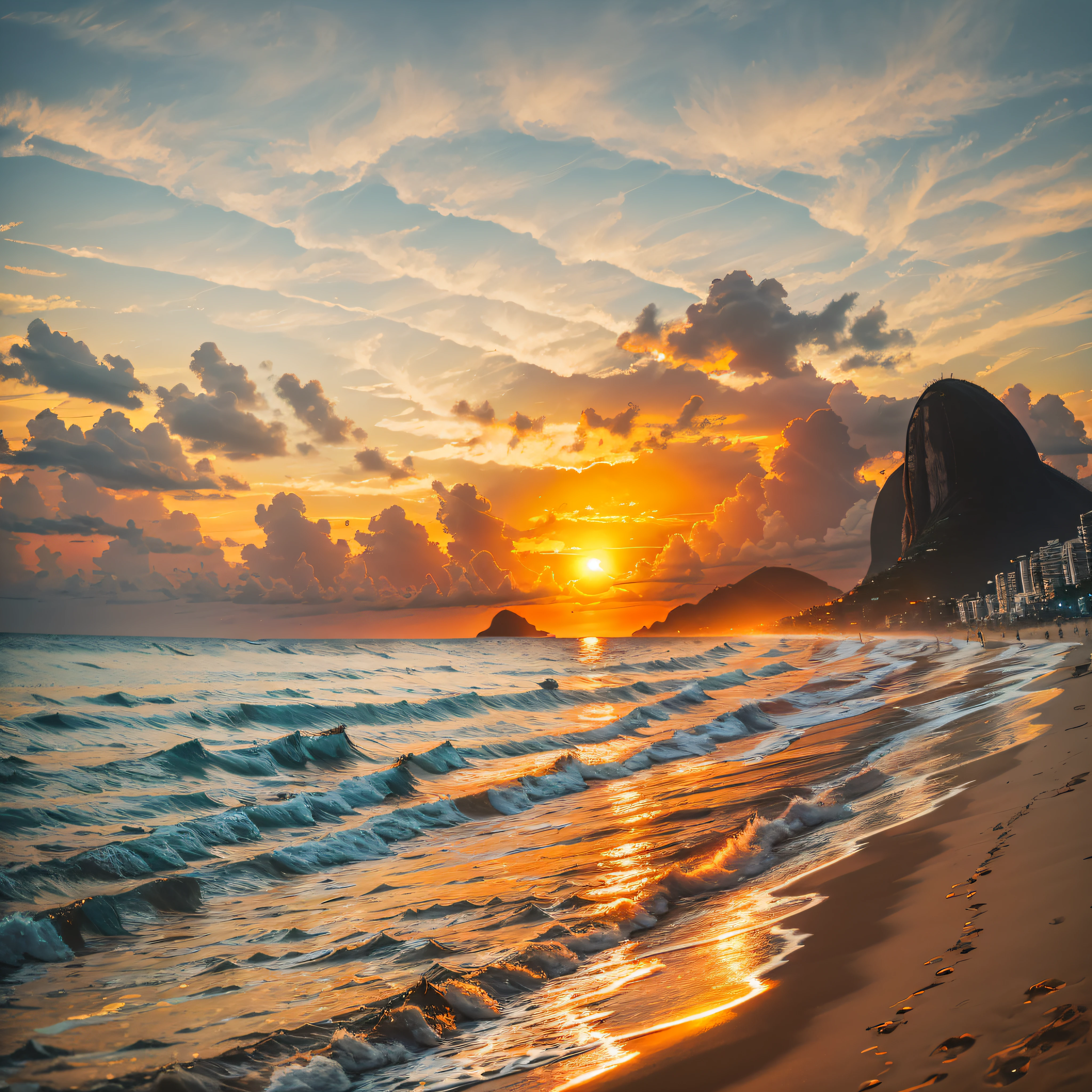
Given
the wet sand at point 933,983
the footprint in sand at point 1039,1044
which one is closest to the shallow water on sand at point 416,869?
the wet sand at point 933,983

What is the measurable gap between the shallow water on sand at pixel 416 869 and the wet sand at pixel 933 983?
567mm

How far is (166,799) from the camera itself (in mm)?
20219

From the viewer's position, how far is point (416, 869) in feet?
48.7

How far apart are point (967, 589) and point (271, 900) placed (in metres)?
220

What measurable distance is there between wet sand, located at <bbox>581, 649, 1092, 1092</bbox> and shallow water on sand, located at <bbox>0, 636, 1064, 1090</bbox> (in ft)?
1.86

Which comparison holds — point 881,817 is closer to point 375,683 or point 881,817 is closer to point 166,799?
point 166,799

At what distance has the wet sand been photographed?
3857mm

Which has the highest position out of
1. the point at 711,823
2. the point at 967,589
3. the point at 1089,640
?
the point at 711,823

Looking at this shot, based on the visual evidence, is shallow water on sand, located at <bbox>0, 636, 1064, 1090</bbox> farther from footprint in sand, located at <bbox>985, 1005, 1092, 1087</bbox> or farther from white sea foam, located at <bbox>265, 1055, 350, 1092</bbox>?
footprint in sand, located at <bbox>985, 1005, 1092, 1087</bbox>

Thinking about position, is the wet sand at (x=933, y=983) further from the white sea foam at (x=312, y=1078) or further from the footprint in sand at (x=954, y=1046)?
the white sea foam at (x=312, y=1078)

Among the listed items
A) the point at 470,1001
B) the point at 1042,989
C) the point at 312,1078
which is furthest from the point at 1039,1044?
the point at 312,1078

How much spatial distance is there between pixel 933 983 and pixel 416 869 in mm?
12234

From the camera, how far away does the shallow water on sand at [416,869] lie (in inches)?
281

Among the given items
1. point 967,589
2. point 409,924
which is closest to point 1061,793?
point 409,924
